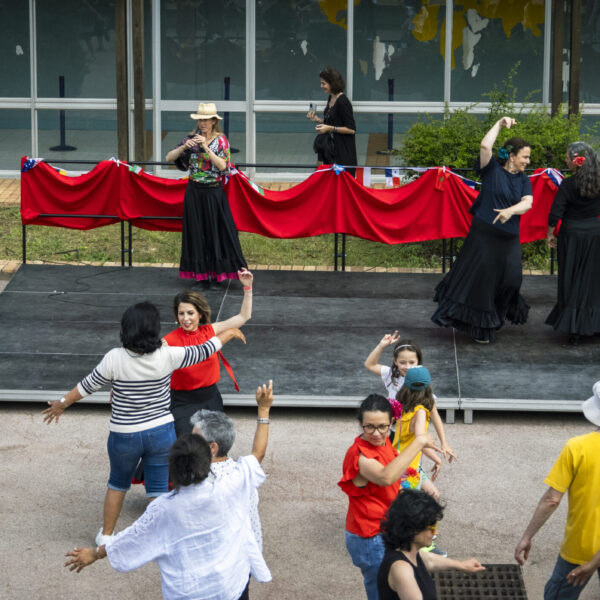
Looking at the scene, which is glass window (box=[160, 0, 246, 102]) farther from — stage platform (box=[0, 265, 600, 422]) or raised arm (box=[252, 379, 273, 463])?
raised arm (box=[252, 379, 273, 463])

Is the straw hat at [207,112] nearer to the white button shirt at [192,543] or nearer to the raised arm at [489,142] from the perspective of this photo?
the raised arm at [489,142]

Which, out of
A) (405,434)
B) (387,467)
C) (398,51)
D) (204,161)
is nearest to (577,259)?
(204,161)

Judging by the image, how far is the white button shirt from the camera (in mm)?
4992

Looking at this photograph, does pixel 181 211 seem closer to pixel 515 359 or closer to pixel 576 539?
pixel 515 359

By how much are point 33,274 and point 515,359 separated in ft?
16.4

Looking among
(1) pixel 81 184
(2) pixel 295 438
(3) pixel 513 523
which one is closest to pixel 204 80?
(1) pixel 81 184

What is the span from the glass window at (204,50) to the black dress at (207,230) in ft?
18.9

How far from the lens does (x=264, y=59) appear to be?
16.6 m

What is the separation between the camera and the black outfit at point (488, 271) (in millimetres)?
9375

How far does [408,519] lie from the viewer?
484 cm

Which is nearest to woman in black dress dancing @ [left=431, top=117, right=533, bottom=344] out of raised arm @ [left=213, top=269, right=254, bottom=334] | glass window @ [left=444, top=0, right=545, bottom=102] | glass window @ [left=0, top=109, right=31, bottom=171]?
raised arm @ [left=213, top=269, right=254, bottom=334]

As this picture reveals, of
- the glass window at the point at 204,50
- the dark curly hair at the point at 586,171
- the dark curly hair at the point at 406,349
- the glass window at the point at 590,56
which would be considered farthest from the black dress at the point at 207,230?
the glass window at the point at 590,56

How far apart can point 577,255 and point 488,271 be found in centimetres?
77

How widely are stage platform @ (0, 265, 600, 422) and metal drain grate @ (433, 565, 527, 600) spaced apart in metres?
2.31
